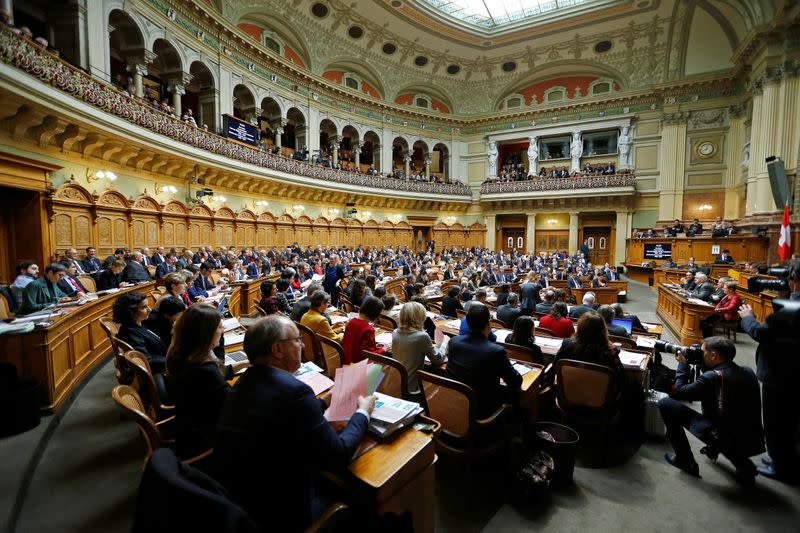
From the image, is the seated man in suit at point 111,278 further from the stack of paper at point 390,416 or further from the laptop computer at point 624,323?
the laptop computer at point 624,323

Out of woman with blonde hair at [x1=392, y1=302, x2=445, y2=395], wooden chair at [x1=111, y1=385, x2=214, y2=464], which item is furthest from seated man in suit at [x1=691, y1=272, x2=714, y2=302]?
wooden chair at [x1=111, y1=385, x2=214, y2=464]

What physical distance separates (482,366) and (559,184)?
21.9 m

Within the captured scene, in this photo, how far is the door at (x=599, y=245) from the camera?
22.2 metres

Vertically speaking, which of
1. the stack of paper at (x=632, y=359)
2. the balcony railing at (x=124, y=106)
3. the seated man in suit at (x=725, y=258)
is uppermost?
the balcony railing at (x=124, y=106)

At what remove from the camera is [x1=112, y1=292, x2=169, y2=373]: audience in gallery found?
3.17 meters

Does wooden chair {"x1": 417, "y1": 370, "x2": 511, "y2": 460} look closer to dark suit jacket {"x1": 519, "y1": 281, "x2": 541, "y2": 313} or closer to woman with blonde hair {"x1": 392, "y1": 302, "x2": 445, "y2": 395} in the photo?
woman with blonde hair {"x1": 392, "y1": 302, "x2": 445, "y2": 395}

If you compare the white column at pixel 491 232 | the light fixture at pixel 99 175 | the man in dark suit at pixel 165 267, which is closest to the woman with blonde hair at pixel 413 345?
the man in dark suit at pixel 165 267

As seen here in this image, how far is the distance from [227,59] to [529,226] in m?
18.8

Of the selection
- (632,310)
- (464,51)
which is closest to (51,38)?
(632,310)

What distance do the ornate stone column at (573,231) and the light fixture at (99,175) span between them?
22.3 metres

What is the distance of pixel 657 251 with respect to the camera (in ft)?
52.8

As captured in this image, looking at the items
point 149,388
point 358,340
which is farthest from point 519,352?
point 149,388

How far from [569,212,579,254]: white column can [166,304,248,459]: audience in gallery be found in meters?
23.5

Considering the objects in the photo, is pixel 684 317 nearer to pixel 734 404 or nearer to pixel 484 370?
pixel 734 404
